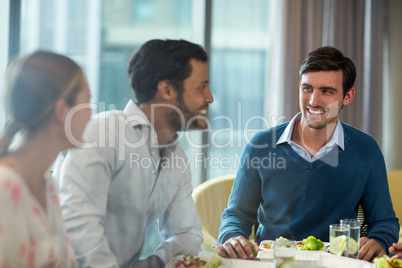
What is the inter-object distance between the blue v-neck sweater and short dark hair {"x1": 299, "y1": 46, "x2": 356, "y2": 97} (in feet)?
0.55

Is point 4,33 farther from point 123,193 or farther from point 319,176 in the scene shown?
point 319,176

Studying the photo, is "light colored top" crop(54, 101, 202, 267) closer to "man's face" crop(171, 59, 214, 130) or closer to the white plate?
"man's face" crop(171, 59, 214, 130)

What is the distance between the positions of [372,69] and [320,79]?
1581mm

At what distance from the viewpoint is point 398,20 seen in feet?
9.87

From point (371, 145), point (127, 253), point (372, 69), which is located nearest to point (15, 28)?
point (127, 253)

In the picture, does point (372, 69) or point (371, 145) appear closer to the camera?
point (371, 145)

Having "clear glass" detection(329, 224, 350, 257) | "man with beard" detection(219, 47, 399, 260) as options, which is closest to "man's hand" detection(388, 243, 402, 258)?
"man with beard" detection(219, 47, 399, 260)

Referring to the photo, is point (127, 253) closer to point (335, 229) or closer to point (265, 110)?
point (335, 229)

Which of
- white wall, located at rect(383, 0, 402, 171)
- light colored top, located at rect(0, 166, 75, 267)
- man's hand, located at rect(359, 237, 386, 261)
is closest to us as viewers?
light colored top, located at rect(0, 166, 75, 267)

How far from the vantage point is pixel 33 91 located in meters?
0.62

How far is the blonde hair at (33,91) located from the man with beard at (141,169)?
85 millimetres

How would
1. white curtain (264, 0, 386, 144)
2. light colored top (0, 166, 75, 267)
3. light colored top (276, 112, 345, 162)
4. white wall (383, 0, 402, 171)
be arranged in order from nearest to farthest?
light colored top (0, 166, 75, 267), light colored top (276, 112, 345, 162), white curtain (264, 0, 386, 144), white wall (383, 0, 402, 171)

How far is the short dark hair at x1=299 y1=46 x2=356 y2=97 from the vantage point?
1.25m

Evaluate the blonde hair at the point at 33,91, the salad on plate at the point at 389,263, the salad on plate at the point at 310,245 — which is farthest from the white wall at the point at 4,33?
the salad on plate at the point at 389,263
